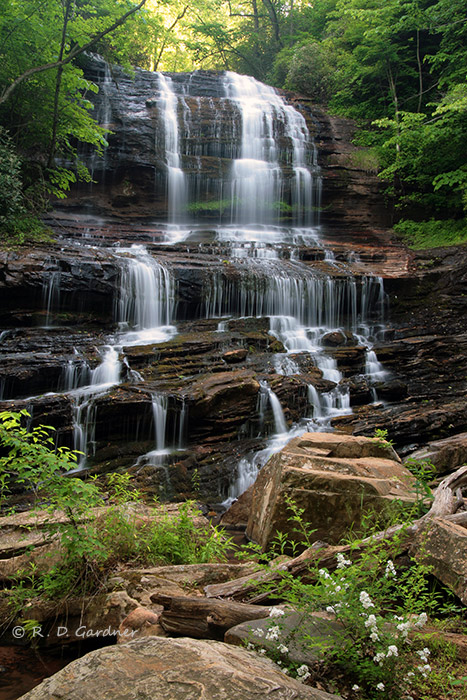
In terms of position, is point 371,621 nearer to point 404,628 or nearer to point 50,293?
point 404,628

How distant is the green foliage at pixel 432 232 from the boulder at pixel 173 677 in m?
17.2

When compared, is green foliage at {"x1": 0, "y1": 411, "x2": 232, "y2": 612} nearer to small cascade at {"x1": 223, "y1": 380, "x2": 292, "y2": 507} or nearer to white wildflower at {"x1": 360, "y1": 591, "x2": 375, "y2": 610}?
white wildflower at {"x1": 360, "y1": 591, "x2": 375, "y2": 610}

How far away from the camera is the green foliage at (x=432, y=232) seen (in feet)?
54.9

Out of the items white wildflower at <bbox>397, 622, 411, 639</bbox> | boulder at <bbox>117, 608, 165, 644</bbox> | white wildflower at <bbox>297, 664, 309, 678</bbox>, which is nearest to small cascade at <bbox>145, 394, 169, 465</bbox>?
boulder at <bbox>117, 608, 165, 644</bbox>

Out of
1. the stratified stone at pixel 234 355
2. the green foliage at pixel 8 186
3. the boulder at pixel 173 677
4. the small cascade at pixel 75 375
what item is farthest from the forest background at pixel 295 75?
the boulder at pixel 173 677

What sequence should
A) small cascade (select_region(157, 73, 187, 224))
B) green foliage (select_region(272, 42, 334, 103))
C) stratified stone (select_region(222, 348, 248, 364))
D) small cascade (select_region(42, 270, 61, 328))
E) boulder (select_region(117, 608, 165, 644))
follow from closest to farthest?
boulder (select_region(117, 608, 165, 644))
stratified stone (select_region(222, 348, 248, 364))
small cascade (select_region(42, 270, 61, 328))
small cascade (select_region(157, 73, 187, 224))
green foliage (select_region(272, 42, 334, 103))

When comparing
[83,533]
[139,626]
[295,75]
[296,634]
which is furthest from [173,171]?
[296,634]

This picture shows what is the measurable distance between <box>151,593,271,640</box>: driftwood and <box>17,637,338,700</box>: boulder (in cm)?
48

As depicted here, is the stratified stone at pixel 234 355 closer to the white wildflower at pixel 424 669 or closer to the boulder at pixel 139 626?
the boulder at pixel 139 626

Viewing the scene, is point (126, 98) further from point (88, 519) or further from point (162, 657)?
point (162, 657)

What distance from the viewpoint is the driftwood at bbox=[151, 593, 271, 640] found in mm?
2609

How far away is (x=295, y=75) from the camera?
2436cm

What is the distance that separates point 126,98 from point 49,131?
710 cm

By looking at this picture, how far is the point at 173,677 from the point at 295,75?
92.8 feet
